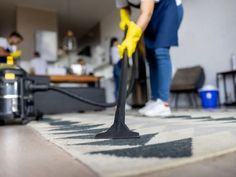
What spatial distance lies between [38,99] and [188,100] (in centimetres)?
253

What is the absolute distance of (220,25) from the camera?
384 cm

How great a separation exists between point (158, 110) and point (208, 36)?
9.49 ft

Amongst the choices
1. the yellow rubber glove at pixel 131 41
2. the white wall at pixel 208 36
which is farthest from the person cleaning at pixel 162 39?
the white wall at pixel 208 36

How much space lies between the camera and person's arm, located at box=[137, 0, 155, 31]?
1.14m

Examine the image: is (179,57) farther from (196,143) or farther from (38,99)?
(196,143)

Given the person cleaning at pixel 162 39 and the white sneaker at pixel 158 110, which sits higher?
the person cleaning at pixel 162 39

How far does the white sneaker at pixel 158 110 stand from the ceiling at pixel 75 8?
4936mm

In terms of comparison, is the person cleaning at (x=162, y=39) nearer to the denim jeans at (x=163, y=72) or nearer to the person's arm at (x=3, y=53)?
the denim jeans at (x=163, y=72)

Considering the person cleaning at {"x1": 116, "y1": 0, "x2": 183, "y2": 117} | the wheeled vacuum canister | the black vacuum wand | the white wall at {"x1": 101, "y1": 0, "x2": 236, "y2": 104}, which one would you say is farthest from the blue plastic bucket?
the black vacuum wand

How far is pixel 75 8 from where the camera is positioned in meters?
6.32

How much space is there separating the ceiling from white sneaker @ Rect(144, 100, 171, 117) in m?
4.94

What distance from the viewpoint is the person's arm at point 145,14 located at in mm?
1144

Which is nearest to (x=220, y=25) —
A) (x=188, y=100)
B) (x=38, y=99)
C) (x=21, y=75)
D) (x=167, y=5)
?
(x=188, y=100)

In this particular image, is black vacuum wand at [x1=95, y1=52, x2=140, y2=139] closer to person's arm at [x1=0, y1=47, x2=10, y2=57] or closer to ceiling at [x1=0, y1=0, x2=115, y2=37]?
person's arm at [x1=0, y1=47, x2=10, y2=57]
